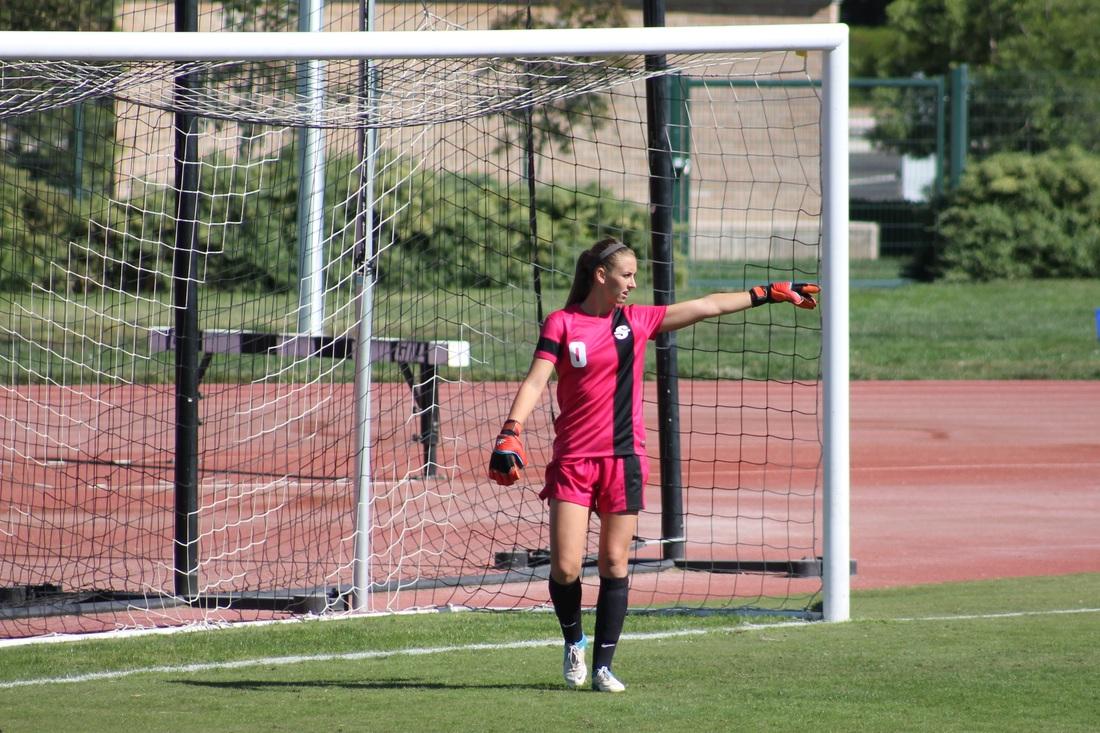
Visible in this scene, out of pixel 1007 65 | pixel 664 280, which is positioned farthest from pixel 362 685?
pixel 1007 65

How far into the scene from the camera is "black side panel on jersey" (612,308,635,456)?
568 centimetres

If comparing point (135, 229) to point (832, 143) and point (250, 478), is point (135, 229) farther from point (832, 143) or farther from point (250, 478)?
point (832, 143)

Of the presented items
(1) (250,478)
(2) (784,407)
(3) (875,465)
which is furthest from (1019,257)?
(1) (250,478)

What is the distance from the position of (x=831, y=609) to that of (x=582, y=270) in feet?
8.28

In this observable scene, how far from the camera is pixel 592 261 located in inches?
223

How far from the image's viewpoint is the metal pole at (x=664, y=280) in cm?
870

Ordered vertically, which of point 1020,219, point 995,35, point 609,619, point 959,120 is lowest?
point 609,619

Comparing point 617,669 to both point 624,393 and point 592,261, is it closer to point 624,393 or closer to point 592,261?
point 624,393

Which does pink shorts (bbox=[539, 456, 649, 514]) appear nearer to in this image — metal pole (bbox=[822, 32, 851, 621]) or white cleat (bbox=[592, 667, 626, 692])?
white cleat (bbox=[592, 667, 626, 692])

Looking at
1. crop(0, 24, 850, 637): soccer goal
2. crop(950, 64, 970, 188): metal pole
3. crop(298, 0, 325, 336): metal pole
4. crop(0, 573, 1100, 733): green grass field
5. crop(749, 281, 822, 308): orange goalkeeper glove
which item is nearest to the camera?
crop(0, 573, 1100, 733): green grass field

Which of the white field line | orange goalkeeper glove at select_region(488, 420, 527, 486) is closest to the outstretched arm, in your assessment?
orange goalkeeper glove at select_region(488, 420, 527, 486)

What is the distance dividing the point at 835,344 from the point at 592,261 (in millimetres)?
2034

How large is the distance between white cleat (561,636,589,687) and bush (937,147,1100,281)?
21.0 meters

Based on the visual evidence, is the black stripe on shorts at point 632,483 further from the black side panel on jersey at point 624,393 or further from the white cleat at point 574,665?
the white cleat at point 574,665
